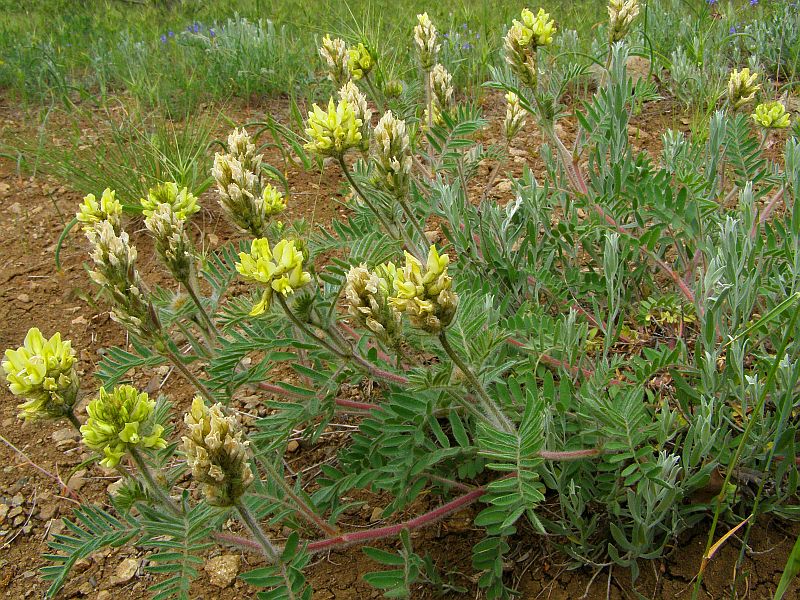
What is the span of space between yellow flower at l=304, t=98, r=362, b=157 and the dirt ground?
1.03 meters

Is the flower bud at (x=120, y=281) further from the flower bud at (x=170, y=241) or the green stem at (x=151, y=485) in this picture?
the green stem at (x=151, y=485)

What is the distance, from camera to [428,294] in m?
1.49

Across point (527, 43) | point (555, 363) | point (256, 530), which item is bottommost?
point (555, 363)

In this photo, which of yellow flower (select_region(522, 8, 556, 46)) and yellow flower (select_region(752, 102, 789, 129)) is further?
yellow flower (select_region(752, 102, 789, 129))

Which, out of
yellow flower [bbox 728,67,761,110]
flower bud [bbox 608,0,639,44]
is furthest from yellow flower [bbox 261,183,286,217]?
yellow flower [bbox 728,67,761,110]

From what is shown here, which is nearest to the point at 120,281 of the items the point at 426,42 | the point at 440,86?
the point at 440,86

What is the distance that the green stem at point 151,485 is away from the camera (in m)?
1.72

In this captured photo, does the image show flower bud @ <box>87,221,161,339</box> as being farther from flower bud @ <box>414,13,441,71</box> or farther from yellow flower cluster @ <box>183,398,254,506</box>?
flower bud @ <box>414,13,441,71</box>

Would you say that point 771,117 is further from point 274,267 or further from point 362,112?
point 274,267

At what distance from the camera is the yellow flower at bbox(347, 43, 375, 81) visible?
2702 millimetres

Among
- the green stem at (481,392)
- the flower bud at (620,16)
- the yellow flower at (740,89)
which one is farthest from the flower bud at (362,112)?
the yellow flower at (740,89)

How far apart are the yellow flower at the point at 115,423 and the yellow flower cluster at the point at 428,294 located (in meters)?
0.70

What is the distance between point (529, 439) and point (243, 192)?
3.12 feet

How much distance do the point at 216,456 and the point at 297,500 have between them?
1.51 feet
